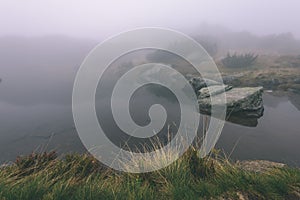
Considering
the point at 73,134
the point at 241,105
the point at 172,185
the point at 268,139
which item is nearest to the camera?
the point at 172,185

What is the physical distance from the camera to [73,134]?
6.25 meters

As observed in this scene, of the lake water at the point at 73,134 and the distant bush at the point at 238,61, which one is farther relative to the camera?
the distant bush at the point at 238,61

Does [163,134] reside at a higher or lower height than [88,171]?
lower

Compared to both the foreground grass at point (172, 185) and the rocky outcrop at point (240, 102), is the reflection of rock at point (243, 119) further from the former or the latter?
the foreground grass at point (172, 185)

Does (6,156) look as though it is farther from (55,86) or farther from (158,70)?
(158,70)

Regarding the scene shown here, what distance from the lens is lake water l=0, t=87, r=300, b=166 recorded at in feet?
16.5

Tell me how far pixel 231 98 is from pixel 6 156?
740 centimetres

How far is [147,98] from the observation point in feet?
34.6

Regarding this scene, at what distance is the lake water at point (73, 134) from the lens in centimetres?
504

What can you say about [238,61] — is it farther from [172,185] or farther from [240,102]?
[172,185]

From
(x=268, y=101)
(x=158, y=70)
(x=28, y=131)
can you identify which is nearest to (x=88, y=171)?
(x=28, y=131)

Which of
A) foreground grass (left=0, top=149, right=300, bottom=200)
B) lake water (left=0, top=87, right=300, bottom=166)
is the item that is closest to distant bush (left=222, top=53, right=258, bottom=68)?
lake water (left=0, top=87, right=300, bottom=166)

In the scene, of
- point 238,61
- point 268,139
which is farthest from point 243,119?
point 238,61

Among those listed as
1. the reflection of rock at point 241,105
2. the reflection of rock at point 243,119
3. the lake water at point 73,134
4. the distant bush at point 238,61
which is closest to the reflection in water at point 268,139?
the lake water at point 73,134
